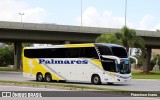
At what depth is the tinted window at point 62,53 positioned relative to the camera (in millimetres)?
29566

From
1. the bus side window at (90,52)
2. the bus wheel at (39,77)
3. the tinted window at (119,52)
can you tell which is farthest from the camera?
the bus wheel at (39,77)

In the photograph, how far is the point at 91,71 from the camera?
2947 centimetres

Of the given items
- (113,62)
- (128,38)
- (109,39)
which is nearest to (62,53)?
(113,62)

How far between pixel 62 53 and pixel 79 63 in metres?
1.98

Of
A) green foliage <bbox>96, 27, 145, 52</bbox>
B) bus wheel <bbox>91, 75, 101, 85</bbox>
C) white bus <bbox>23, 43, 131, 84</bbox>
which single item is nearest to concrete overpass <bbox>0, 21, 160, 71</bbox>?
green foliage <bbox>96, 27, 145, 52</bbox>

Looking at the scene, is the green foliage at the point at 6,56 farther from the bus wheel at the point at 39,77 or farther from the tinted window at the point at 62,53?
the bus wheel at the point at 39,77

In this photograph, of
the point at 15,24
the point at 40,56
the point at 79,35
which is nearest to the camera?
the point at 40,56

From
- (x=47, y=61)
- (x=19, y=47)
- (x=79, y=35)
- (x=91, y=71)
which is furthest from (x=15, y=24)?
(x=91, y=71)

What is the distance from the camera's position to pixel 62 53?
103ft

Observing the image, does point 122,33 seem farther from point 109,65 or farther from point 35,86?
point 35,86

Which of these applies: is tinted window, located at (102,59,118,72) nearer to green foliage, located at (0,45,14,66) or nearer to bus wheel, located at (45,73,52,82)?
bus wheel, located at (45,73,52,82)

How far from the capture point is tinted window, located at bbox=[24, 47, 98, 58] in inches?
1164

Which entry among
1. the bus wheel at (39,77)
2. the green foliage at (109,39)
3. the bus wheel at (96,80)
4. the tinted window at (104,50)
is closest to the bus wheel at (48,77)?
the bus wheel at (39,77)

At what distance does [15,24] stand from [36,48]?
28677mm
